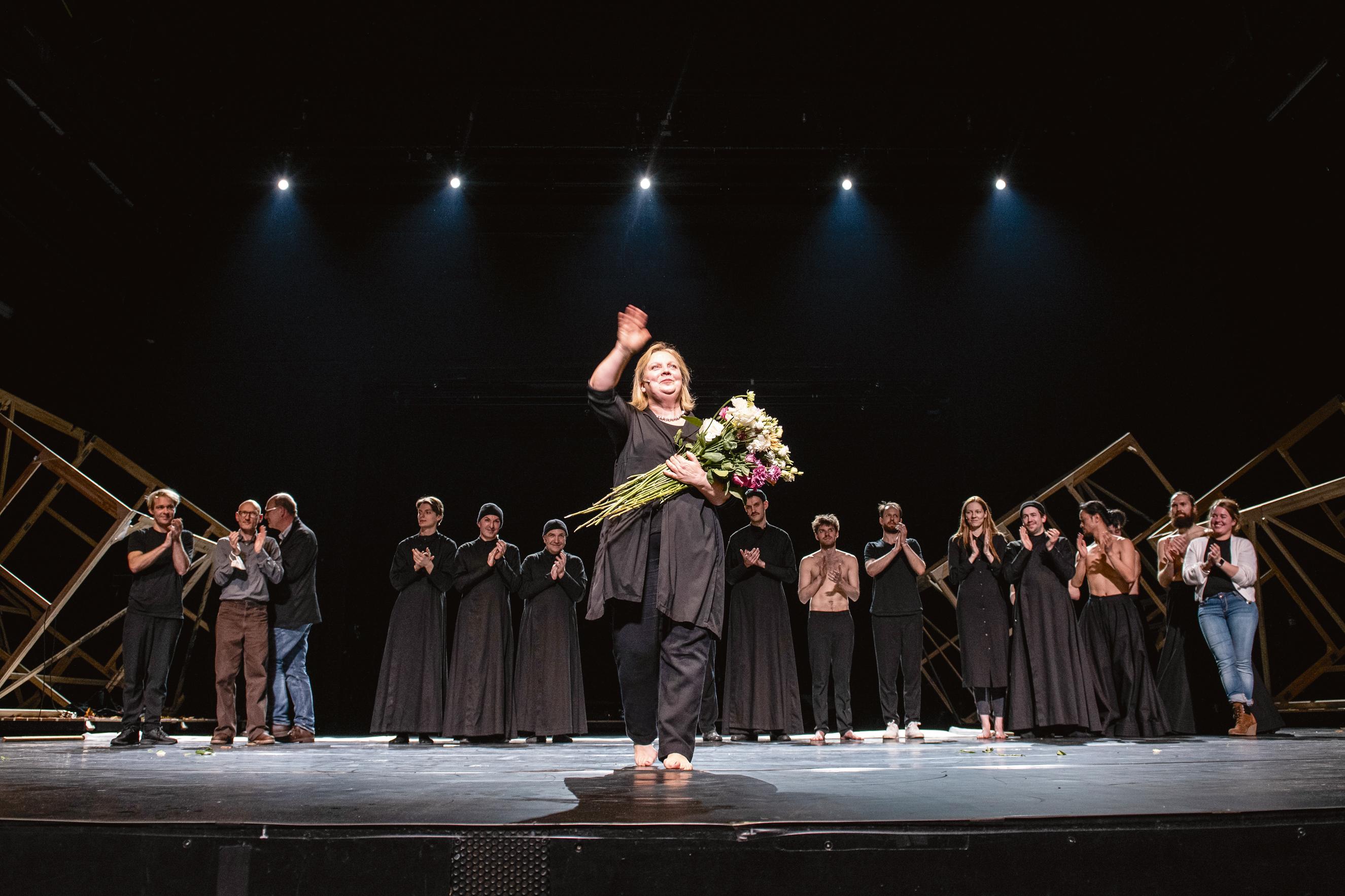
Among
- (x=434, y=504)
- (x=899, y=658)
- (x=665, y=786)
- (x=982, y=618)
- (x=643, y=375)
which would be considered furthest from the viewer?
(x=899, y=658)

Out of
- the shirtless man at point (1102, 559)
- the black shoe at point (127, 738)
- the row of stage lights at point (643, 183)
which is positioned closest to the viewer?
the black shoe at point (127, 738)

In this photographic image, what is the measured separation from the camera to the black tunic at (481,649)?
6285mm

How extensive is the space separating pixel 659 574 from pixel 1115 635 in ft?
13.8

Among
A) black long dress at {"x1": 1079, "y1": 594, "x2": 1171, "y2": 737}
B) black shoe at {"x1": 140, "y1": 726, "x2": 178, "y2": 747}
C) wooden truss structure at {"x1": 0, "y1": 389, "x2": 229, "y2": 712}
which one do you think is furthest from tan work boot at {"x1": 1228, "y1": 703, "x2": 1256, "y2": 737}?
wooden truss structure at {"x1": 0, "y1": 389, "x2": 229, "y2": 712}

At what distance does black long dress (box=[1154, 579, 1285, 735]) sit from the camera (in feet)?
20.1

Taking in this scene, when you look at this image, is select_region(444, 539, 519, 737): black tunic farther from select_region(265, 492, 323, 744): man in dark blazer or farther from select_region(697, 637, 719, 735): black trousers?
select_region(697, 637, 719, 735): black trousers

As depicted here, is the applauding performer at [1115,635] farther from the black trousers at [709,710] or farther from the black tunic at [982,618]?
the black trousers at [709,710]

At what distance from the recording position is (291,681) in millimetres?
6246

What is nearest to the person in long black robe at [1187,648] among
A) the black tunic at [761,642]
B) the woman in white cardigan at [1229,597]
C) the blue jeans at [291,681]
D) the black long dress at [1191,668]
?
the black long dress at [1191,668]

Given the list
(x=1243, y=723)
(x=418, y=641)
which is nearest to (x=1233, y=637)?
(x=1243, y=723)

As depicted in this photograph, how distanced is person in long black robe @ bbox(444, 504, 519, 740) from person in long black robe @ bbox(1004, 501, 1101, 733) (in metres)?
3.35

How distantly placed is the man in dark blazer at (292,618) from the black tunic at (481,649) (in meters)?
0.94

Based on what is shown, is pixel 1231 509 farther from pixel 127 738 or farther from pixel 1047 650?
pixel 127 738

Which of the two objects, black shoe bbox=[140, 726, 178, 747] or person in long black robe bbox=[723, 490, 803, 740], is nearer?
black shoe bbox=[140, 726, 178, 747]
